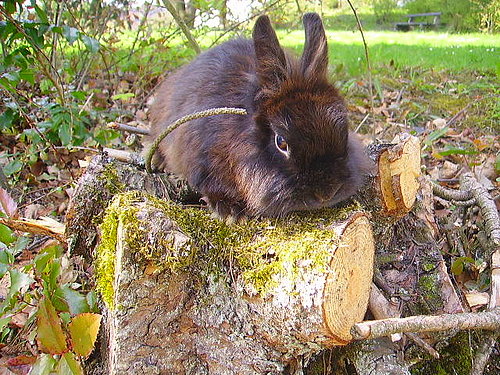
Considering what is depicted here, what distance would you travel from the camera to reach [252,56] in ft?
9.41

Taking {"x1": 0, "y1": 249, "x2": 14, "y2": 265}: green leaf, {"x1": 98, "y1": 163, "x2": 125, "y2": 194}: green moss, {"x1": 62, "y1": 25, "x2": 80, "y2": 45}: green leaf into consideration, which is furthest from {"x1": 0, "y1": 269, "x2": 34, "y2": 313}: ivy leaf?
{"x1": 62, "y1": 25, "x2": 80, "y2": 45}: green leaf

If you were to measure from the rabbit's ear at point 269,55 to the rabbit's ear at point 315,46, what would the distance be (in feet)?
0.40

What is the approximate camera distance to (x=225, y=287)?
2.14m

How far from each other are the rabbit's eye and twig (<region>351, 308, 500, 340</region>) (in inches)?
33.6

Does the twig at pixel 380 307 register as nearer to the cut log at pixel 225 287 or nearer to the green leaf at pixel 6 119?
the cut log at pixel 225 287

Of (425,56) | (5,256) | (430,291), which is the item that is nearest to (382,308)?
(430,291)

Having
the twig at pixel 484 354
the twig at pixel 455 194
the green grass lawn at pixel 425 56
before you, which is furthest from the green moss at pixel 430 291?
the green grass lawn at pixel 425 56

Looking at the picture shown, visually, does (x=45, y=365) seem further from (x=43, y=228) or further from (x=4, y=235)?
(x=43, y=228)

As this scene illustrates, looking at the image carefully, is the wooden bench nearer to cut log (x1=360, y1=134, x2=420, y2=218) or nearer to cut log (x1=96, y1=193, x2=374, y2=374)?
cut log (x1=360, y1=134, x2=420, y2=218)

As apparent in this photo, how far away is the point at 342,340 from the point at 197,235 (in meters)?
0.83

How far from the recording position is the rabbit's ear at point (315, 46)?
7.70 feet

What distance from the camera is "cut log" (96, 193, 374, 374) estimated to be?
6.03 feet

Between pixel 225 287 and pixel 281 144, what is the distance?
0.73 meters

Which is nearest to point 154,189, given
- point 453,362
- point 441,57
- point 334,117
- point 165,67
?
point 334,117
